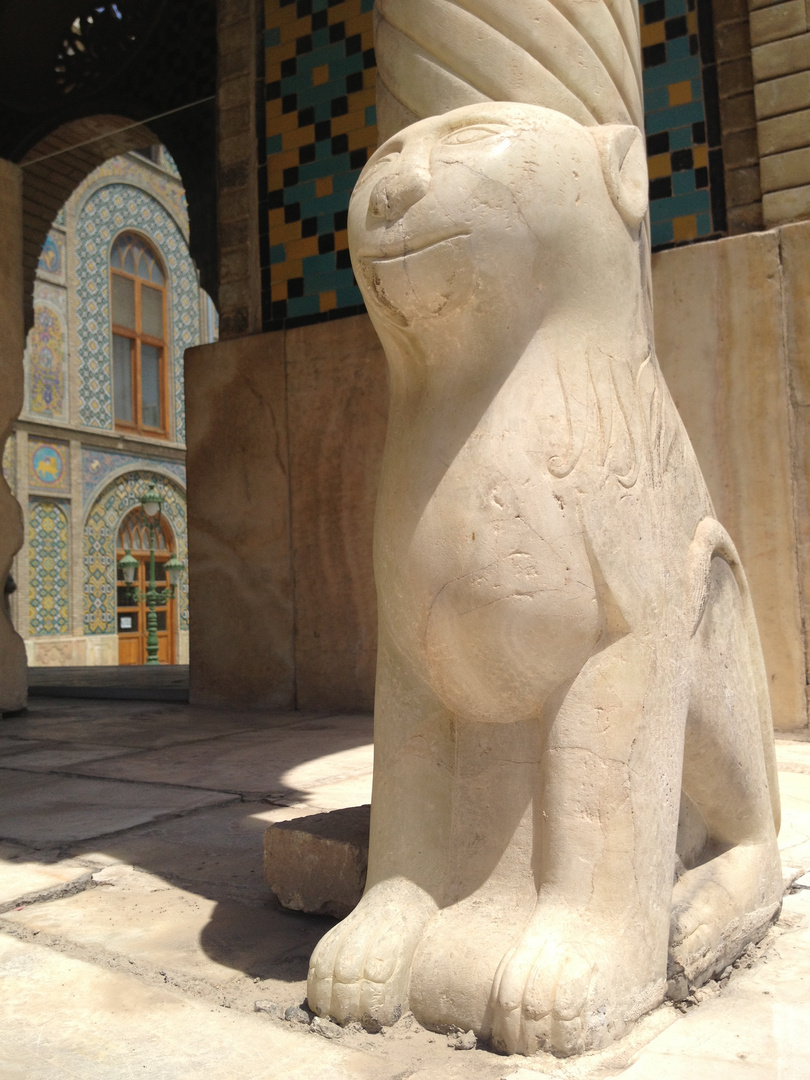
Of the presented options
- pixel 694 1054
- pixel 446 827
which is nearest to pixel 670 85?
pixel 446 827

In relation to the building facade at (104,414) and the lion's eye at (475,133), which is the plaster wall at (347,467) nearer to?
the lion's eye at (475,133)

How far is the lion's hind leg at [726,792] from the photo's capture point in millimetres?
1735

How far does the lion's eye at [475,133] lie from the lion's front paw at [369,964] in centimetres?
124

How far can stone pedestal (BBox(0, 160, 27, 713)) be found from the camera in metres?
5.34

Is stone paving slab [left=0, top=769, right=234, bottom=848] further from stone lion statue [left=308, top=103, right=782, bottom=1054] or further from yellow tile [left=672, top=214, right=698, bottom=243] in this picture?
yellow tile [left=672, top=214, right=698, bottom=243]

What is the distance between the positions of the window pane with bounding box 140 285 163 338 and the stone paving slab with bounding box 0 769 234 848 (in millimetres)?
13642

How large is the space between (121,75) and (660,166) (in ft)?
13.4

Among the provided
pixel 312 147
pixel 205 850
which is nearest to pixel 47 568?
pixel 312 147

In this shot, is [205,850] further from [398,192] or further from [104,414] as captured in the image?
[104,414]

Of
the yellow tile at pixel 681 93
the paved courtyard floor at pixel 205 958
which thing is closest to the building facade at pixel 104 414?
the paved courtyard floor at pixel 205 958

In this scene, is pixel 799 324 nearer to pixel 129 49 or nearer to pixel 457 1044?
pixel 457 1044

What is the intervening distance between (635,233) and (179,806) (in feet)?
7.34

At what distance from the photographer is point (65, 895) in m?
2.37

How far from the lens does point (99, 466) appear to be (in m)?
15.1
